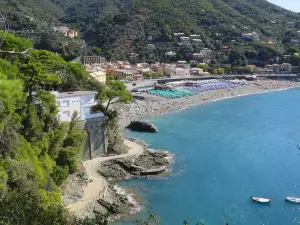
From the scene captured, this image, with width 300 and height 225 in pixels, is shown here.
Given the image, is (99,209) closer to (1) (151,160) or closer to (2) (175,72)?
(1) (151,160)

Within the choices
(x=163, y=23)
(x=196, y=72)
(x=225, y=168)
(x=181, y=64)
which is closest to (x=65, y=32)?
(x=163, y=23)

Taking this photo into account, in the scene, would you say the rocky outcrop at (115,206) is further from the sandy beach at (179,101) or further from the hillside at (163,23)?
the hillside at (163,23)

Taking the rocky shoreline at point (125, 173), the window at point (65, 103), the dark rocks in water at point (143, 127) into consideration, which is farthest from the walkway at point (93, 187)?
the dark rocks in water at point (143, 127)

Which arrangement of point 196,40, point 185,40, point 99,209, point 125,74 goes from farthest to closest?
point 196,40 < point 185,40 < point 125,74 < point 99,209

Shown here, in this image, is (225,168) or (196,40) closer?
(225,168)

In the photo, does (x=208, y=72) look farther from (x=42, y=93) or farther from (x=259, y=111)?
(x=42, y=93)
